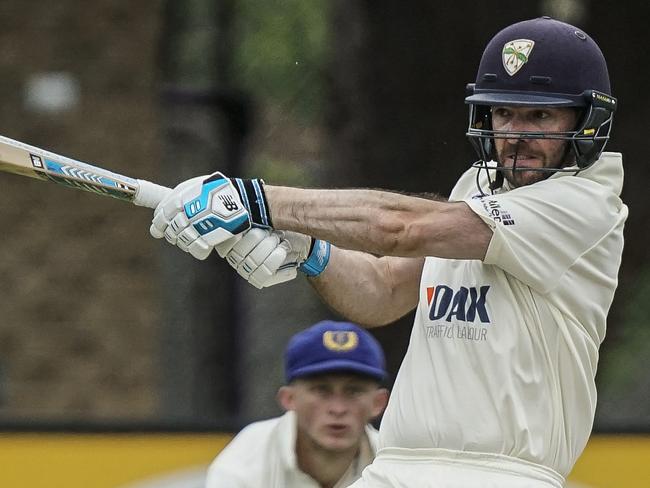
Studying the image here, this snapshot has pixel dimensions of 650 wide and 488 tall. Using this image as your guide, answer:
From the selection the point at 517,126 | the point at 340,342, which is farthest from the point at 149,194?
the point at 340,342

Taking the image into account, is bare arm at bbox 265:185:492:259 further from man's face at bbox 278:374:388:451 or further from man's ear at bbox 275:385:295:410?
man's ear at bbox 275:385:295:410

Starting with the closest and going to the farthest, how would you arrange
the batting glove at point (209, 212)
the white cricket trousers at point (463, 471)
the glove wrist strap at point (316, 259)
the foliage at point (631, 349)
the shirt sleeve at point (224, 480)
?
the white cricket trousers at point (463, 471) < the batting glove at point (209, 212) < the glove wrist strap at point (316, 259) < the shirt sleeve at point (224, 480) < the foliage at point (631, 349)

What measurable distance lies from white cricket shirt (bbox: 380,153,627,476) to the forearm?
0.43 metres

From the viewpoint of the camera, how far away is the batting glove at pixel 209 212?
15.7 ft

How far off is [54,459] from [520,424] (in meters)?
3.22

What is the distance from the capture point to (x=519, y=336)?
4.70 metres

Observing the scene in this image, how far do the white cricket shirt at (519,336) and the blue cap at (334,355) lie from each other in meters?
1.58

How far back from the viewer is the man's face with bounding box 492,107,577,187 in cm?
485

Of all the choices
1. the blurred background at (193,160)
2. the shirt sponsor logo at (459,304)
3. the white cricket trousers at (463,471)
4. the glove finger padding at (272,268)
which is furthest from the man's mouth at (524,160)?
the blurred background at (193,160)

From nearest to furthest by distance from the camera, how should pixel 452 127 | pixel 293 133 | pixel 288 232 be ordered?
pixel 288 232
pixel 452 127
pixel 293 133

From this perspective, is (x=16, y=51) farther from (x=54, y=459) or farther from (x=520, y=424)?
(x=520, y=424)

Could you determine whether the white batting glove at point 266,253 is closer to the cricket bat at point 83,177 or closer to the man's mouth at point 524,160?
the cricket bat at point 83,177

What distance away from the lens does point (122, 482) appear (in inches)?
289

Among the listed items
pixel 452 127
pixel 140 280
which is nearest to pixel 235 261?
pixel 452 127
